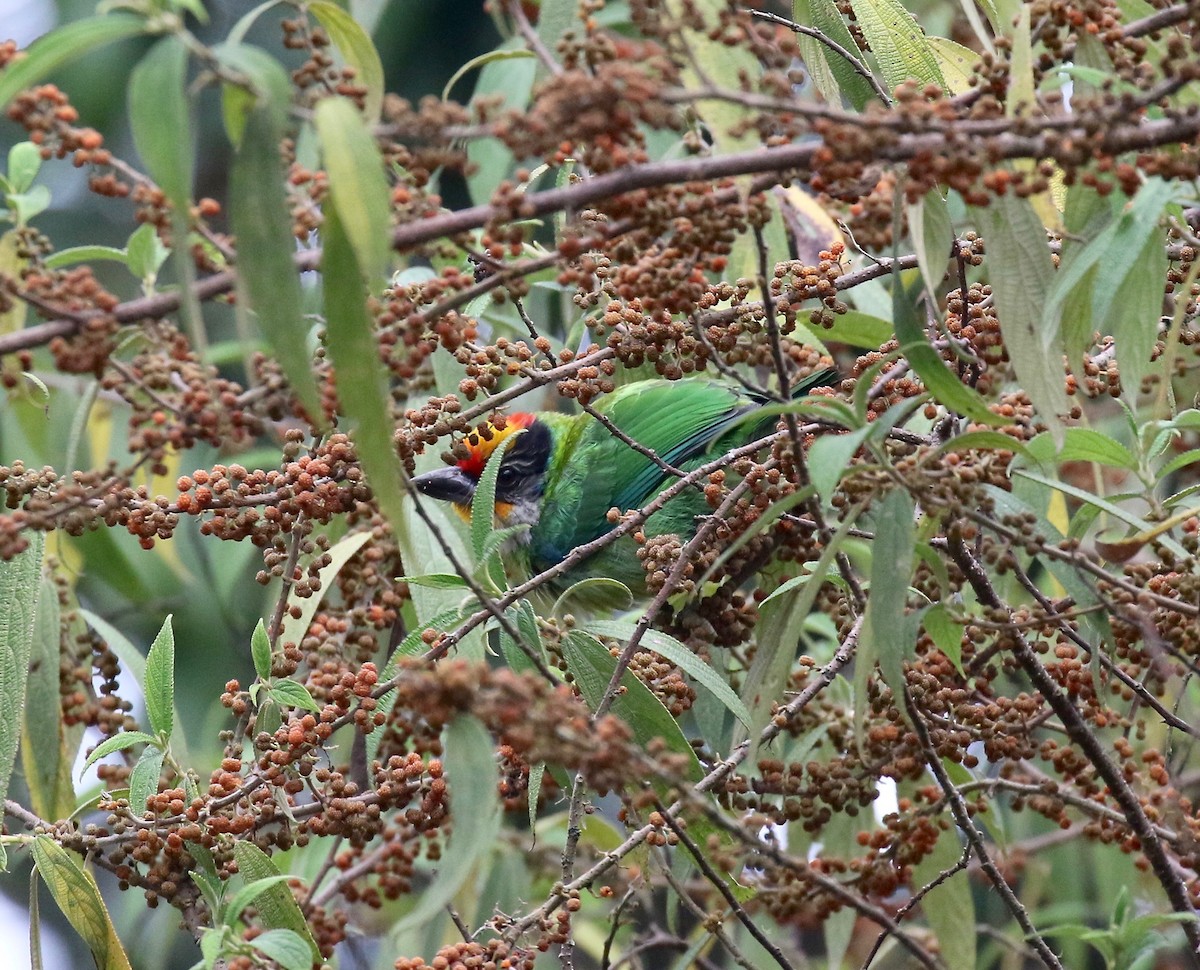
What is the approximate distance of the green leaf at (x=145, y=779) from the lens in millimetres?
1880

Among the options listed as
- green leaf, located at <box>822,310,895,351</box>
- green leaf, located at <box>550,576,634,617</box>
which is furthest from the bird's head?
green leaf, located at <box>822,310,895,351</box>

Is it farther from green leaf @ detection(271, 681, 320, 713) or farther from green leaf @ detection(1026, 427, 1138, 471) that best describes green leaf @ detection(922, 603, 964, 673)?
green leaf @ detection(271, 681, 320, 713)

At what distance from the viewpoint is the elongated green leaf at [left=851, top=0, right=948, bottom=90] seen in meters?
1.80

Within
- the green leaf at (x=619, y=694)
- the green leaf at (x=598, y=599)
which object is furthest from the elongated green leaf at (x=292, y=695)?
the green leaf at (x=598, y=599)

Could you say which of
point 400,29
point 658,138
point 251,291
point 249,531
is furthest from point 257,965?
point 400,29

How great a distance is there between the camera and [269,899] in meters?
1.75

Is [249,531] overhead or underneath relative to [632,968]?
overhead

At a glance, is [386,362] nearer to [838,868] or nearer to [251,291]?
[251,291]

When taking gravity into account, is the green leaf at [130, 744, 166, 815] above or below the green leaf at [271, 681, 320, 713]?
below

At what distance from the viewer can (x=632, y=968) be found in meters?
2.51

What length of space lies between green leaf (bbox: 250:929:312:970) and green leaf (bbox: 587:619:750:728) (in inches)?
23.0

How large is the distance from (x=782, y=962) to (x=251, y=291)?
3.56 feet

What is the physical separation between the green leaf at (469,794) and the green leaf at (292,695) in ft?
2.03

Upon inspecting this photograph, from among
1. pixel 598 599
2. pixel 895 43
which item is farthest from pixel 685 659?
pixel 598 599
